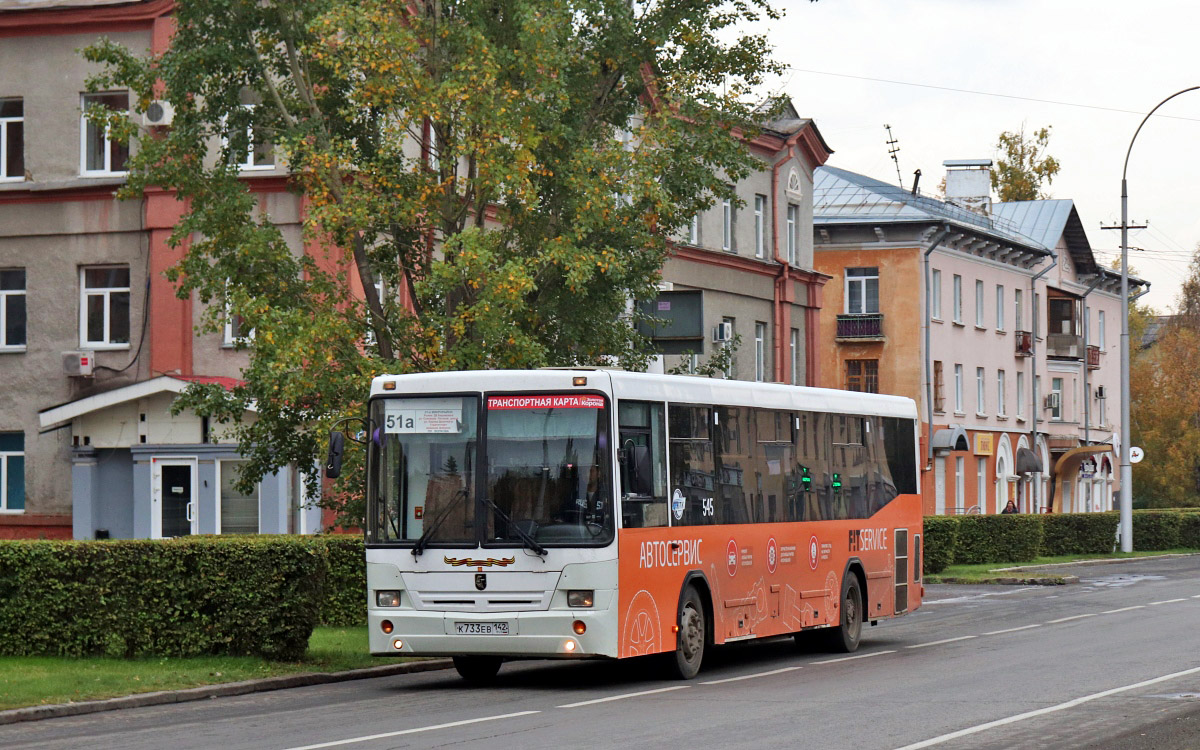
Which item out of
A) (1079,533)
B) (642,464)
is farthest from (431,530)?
(1079,533)

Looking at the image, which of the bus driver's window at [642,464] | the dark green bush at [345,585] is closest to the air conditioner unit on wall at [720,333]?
the dark green bush at [345,585]

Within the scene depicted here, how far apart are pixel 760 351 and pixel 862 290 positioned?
518 inches

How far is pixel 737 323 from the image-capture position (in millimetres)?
48469

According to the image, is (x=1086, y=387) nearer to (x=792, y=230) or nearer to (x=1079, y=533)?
(x=1079, y=533)

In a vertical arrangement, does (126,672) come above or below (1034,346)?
below

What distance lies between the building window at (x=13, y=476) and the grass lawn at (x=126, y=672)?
17953 mm

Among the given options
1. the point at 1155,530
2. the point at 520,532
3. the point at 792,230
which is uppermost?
the point at 792,230

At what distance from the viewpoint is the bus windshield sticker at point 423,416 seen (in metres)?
16.2

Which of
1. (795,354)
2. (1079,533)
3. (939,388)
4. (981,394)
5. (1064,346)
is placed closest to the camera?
(1079,533)

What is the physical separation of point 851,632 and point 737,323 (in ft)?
92.0

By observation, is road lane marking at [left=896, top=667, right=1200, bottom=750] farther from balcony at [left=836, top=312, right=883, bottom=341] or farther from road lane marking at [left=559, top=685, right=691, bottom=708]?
balcony at [left=836, top=312, right=883, bottom=341]

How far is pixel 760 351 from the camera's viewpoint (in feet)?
164

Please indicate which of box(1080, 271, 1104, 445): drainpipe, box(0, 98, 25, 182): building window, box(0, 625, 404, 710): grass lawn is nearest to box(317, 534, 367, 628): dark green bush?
box(0, 625, 404, 710): grass lawn

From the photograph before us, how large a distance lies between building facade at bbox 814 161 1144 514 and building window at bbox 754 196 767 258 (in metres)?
11.0
